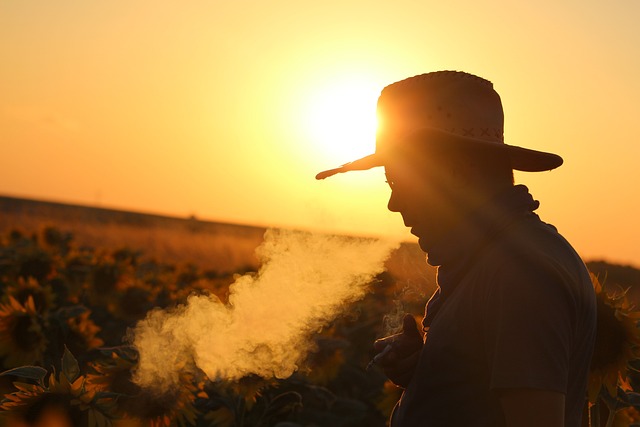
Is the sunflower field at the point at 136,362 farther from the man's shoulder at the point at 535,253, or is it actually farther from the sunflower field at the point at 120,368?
the man's shoulder at the point at 535,253

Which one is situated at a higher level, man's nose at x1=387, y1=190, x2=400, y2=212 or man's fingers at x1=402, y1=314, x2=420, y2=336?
man's nose at x1=387, y1=190, x2=400, y2=212

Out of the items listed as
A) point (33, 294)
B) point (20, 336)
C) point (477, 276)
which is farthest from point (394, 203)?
point (33, 294)

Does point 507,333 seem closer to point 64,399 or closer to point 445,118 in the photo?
point 445,118

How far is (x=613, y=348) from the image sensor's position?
4332 mm

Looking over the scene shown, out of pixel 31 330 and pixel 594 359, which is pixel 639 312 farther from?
pixel 31 330

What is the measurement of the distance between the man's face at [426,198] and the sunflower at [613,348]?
209cm

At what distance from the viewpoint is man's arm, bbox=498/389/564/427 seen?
6.81ft

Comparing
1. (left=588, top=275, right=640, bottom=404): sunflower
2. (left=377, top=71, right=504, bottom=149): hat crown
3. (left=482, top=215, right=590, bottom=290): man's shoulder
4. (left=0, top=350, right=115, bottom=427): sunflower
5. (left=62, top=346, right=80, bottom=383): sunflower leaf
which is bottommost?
(left=0, top=350, right=115, bottom=427): sunflower

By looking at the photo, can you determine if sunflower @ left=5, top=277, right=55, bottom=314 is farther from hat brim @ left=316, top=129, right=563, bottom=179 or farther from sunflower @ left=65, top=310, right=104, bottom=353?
hat brim @ left=316, top=129, right=563, bottom=179

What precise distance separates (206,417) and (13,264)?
6.44m

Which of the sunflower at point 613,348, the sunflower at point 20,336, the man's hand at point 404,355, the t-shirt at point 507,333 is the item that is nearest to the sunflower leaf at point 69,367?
the man's hand at point 404,355

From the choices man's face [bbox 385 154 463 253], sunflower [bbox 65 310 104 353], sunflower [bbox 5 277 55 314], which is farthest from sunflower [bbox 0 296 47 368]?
man's face [bbox 385 154 463 253]

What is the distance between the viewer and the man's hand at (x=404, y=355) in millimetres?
2609

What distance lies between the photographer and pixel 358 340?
9.73 meters
